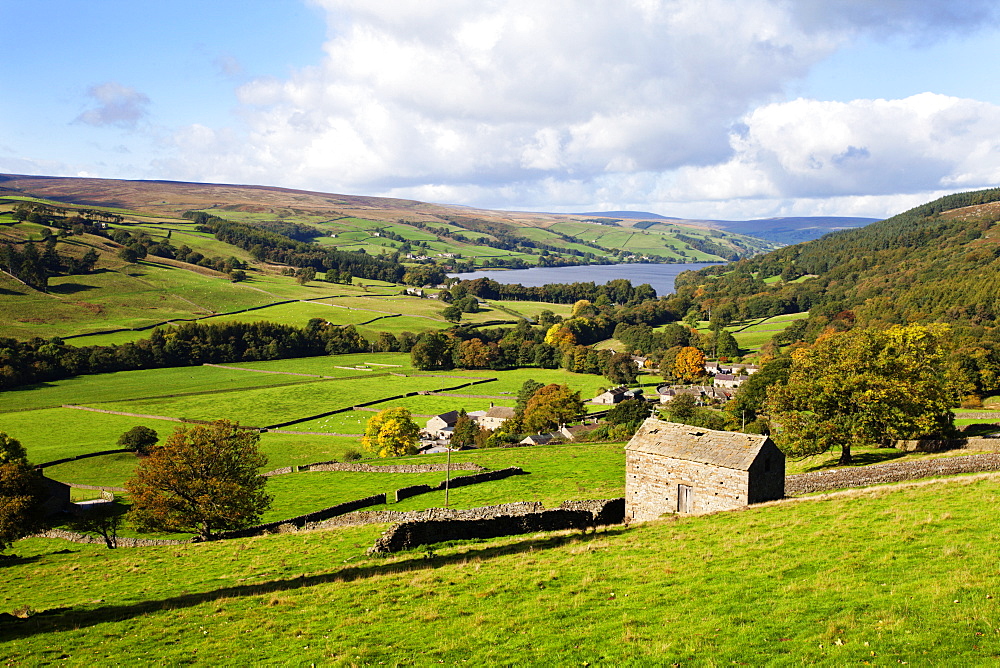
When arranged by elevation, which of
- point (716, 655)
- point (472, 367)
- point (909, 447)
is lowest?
point (472, 367)

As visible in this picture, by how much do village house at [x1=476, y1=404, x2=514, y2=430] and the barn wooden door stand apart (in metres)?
51.3

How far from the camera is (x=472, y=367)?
119m

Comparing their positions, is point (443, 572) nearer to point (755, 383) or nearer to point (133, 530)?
point (133, 530)

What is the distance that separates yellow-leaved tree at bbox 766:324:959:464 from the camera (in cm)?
3550

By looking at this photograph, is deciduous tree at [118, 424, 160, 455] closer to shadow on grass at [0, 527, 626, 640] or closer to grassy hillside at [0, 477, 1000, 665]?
grassy hillside at [0, 477, 1000, 665]

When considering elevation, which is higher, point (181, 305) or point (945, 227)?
point (945, 227)

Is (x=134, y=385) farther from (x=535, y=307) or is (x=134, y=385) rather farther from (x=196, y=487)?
(x=535, y=307)

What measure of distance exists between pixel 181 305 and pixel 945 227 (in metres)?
211

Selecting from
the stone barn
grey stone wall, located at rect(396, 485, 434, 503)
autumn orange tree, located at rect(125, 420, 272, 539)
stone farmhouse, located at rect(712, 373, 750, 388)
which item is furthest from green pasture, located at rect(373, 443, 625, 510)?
stone farmhouse, located at rect(712, 373, 750, 388)

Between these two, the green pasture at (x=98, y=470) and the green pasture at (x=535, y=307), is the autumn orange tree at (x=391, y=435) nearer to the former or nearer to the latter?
the green pasture at (x=98, y=470)

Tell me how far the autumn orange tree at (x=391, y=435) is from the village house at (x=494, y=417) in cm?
1440

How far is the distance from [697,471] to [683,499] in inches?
58.3

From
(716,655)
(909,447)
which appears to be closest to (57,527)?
(716,655)

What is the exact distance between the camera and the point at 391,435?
2557 inches
